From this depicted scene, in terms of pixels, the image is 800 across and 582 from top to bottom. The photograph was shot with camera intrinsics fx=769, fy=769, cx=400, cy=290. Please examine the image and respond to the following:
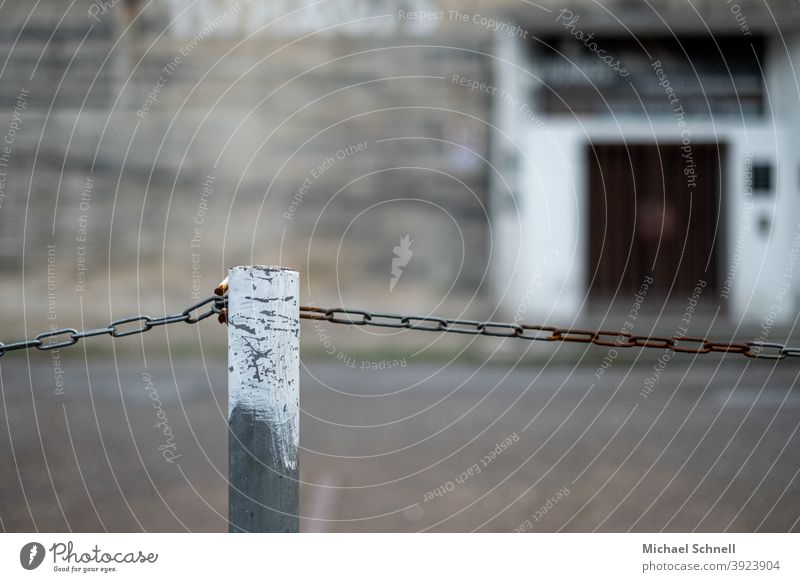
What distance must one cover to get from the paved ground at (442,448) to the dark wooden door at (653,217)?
1.34 metres

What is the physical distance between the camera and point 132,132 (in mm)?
7730

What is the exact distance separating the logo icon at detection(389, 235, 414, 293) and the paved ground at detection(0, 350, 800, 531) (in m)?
1.09

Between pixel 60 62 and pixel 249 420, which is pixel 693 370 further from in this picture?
pixel 60 62

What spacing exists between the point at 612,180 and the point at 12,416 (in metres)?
5.98

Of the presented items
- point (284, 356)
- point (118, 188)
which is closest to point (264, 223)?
point (118, 188)

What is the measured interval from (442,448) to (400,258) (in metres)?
3.58

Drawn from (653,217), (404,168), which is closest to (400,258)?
(404,168)

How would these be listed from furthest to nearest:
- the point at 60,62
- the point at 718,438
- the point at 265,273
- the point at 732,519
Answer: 1. the point at 60,62
2. the point at 718,438
3. the point at 732,519
4. the point at 265,273

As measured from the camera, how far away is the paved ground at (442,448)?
11.0 feet
